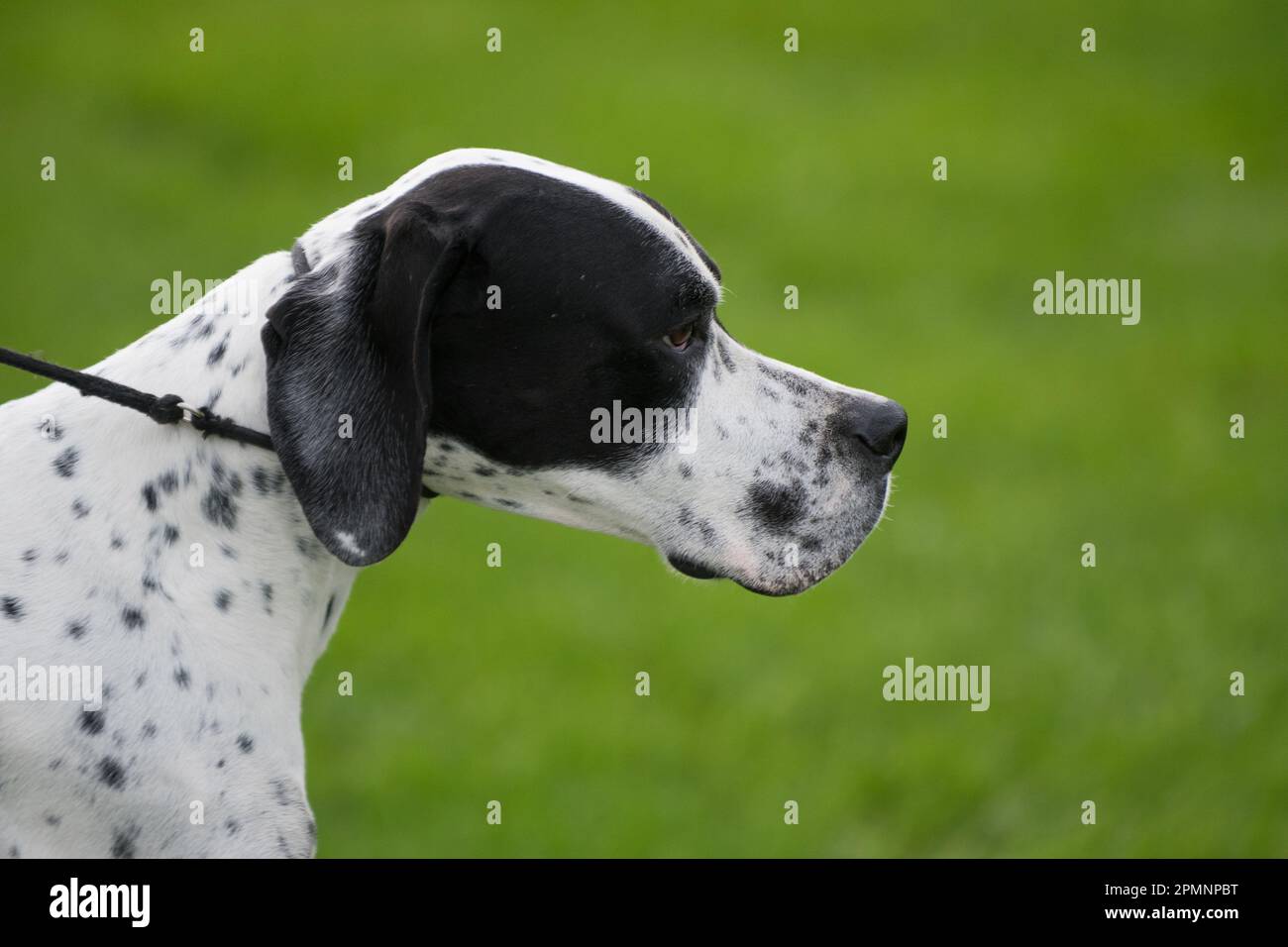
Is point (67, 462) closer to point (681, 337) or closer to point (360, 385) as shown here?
point (360, 385)

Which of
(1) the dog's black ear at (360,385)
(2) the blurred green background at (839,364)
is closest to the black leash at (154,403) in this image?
(1) the dog's black ear at (360,385)

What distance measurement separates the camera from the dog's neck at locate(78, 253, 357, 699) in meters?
2.91

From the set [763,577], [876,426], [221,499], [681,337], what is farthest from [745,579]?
[221,499]

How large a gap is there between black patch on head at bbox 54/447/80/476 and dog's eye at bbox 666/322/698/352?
4.05ft

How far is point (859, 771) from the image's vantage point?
21.8 feet

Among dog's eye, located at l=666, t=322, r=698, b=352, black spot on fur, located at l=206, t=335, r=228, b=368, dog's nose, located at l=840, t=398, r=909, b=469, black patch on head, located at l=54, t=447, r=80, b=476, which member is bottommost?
black patch on head, located at l=54, t=447, r=80, b=476

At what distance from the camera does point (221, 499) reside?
9.71 feet

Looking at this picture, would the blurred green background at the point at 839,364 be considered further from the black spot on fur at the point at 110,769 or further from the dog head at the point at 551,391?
the black spot on fur at the point at 110,769

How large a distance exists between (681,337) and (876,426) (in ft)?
1.70

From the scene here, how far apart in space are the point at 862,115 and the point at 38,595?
1331 centimetres

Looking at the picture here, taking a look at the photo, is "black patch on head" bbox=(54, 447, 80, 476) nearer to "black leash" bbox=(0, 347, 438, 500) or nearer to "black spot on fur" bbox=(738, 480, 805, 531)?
"black leash" bbox=(0, 347, 438, 500)


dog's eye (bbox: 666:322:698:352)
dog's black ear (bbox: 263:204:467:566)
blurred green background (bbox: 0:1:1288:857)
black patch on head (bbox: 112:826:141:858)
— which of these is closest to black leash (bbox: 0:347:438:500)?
dog's black ear (bbox: 263:204:467:566)

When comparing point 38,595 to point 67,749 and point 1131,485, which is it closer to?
point 67,749

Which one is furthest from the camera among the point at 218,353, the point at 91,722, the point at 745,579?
the point at 745,579
